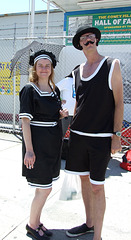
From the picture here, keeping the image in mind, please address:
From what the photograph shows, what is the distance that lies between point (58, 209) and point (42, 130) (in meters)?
1.34

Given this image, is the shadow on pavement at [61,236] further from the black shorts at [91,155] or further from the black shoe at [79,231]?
the black shorts at [91,155]

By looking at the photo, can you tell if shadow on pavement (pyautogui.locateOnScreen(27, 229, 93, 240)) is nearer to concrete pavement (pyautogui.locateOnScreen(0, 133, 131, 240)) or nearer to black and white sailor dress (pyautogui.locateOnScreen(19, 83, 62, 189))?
concrete pavement (pyautogui.locateOnScreen(0, 133, 131, 240))

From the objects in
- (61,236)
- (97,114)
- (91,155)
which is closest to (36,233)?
(61,236)

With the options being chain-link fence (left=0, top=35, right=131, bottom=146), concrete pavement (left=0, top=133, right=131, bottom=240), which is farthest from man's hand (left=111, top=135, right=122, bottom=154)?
chain-link fence (left=0, top=35, right=131, bottom=146)

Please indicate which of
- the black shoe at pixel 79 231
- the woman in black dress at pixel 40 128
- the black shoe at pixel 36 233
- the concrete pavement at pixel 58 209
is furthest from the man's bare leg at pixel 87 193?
the black shoe at pixel 36 233

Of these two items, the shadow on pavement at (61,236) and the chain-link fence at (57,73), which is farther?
the chain-link fence at (57,73)

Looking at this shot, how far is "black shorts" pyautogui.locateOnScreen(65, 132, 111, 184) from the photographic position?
2.07m

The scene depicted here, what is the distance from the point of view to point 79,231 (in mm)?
2451

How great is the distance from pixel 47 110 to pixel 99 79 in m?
0.56

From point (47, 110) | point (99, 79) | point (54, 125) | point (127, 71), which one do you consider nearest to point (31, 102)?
point (47, 110)

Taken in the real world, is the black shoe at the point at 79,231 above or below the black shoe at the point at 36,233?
below

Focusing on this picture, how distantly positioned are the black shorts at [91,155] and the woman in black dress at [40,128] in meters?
0.19

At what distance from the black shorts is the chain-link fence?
11.4 feet

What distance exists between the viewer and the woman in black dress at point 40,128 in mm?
2084
